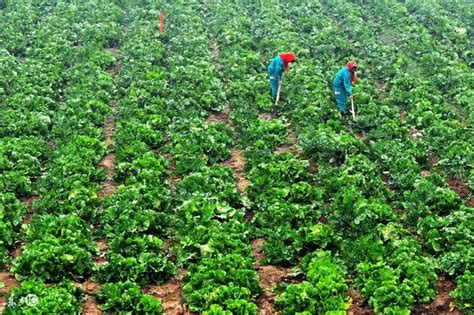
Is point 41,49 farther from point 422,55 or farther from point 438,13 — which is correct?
point 438,13

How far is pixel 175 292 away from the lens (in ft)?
37.9

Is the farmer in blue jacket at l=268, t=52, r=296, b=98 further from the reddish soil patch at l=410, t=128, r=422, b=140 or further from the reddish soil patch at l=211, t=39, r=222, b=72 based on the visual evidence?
the reddish soil patch at l=410, t=128, r=422, b=140

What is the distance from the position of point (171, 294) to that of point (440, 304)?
4.88 metres

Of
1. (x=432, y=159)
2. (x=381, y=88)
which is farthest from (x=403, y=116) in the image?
(x=432, y=159)

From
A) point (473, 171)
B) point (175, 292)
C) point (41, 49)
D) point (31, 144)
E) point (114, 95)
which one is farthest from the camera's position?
point (41, 49)

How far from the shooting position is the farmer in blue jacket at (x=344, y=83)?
1809 cm

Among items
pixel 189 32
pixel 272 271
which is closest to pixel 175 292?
pixel 272 271

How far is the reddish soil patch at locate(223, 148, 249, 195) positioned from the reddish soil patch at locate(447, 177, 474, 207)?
5.09 metres

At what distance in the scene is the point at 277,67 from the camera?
19547 millimetres

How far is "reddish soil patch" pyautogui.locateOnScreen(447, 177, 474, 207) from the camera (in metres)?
14.6

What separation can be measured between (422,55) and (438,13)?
6.46 metres

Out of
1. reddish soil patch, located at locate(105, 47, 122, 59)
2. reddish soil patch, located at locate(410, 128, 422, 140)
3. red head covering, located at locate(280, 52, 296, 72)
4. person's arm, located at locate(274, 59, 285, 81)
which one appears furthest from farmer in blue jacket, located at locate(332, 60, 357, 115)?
reddish soil patch, located at locate(105, 47, 122, 59)

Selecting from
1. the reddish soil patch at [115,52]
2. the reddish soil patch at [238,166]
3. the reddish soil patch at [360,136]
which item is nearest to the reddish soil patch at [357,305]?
the reddish soil patch at [238,166]

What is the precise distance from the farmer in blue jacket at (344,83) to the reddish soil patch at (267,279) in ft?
23.2
